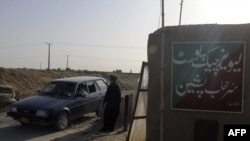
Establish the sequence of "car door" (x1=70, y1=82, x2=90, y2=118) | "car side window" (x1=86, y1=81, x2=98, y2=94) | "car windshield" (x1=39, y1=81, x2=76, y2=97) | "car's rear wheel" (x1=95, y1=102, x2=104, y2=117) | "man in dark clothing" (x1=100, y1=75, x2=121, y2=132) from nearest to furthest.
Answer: "man in dark clothing" (x1=100, y1=75, x2=121, y2=132), "car door" (x1=70, y1=82, x2=90, y2=118), "car windshield" (x1=39, y1=81, x2=76, y2=97), "car side window" (x1=86, y1=81, x2=98, y2=94), "car's rear wheel" (x1=95, y1=102, x2=104, y2=117)

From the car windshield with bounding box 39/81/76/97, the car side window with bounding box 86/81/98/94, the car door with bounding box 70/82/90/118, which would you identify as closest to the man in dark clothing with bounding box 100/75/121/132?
the car door with bounding box 70/82/90/118

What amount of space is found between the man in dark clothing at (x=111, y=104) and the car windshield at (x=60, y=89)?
1431 mm

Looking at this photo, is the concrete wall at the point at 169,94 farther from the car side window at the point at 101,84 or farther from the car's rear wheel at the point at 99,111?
the car side window at the point at 101,84

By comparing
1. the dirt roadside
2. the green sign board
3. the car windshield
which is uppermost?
the green sign board

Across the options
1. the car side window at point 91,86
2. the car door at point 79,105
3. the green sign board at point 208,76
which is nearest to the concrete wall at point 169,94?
the green sign board at point 208,76

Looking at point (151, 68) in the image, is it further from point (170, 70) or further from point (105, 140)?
point (105, 140)

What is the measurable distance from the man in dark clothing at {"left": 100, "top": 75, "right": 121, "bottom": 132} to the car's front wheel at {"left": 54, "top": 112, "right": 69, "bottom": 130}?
1154 mm

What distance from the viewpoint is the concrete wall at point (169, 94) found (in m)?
8.57

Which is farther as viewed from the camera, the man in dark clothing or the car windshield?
the car windshield

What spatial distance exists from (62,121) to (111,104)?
156cm

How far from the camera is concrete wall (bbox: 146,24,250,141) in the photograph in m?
8.57

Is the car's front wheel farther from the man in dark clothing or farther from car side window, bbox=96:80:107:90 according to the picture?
car side window, bbox=96:80:107:90

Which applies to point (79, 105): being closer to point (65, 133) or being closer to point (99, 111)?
point (65, 133)

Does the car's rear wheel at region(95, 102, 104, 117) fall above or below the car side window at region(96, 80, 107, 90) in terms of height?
below
